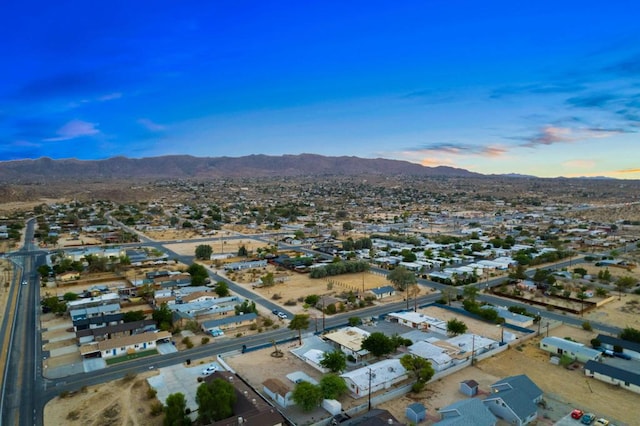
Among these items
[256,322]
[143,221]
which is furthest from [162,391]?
[143,221]

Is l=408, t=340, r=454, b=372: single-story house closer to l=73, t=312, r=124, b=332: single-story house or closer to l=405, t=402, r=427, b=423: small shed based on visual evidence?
l=405, t=402, r=427, b=423: small shed

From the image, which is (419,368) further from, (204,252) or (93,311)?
(204,252)

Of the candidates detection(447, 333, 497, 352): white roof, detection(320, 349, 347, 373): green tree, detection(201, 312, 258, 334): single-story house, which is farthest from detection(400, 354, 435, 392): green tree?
detection(201, 312, 258, 334): single-story house

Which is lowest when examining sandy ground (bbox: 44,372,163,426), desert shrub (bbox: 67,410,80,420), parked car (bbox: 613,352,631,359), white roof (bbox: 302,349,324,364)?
sandy ground (bbox: 44,372,163,426)

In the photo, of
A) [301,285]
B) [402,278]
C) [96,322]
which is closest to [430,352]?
[402,278]

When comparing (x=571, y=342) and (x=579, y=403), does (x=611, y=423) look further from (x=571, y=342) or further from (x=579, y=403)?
(x=571, y=342)

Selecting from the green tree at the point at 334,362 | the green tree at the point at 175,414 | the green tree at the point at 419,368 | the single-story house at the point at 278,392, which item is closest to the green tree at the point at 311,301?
the green tree at the point at 334,362
